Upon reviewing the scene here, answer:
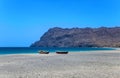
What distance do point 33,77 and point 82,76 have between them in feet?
10.5

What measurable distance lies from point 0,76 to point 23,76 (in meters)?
1.72

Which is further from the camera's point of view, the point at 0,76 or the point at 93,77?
the point at 0,76

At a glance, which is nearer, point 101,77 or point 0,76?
point 101,77

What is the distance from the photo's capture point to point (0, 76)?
2061 cm

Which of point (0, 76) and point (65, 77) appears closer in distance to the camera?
point (65, 77)

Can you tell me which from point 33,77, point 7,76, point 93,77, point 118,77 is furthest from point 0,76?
point 118,77

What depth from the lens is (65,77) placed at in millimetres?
19359

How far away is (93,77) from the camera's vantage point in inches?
754

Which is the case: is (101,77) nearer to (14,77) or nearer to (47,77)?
(47,77)

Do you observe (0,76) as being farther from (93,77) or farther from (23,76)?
(93,77)

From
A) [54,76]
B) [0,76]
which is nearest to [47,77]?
[54,76]

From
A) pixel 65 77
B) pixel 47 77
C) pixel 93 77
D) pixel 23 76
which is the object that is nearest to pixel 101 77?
pixel 93 77

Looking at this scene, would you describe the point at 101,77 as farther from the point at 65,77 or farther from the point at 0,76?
the point at 0,76

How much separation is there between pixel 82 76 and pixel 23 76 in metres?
3.96
